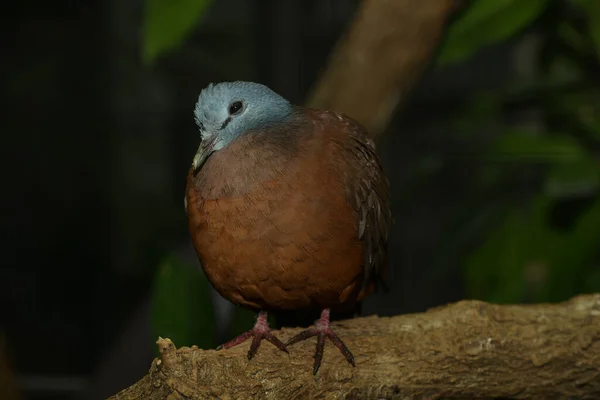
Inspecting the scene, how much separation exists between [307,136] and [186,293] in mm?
718

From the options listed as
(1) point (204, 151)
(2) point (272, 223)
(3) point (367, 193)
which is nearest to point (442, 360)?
(3) point (367, 193)

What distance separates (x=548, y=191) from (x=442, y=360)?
39.0 inches

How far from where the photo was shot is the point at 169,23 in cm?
222

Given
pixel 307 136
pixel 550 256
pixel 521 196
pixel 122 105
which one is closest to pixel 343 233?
pixel 307 136

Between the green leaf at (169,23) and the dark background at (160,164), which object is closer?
the green leaf at (169,23)

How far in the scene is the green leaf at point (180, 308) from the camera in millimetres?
2336

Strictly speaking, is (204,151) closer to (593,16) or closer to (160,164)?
(593,16)

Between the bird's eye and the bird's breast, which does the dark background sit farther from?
the bird's eye

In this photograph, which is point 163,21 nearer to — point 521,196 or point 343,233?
point 343,233

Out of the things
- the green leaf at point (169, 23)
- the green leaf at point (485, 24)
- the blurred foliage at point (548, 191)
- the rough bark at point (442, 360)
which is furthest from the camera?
the blurred foliage at point (548, 191)

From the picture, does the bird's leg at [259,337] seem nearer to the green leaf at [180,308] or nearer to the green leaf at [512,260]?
the green leaf at [180,308]

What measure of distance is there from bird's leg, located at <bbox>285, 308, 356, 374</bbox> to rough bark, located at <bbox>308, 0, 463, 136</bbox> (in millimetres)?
1114

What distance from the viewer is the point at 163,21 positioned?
2.24 metres

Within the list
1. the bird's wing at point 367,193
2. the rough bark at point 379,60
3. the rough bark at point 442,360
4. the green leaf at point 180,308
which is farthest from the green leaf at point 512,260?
the green leaf at point 180,308
